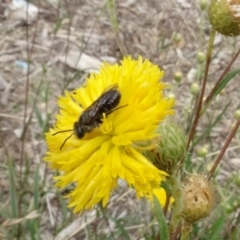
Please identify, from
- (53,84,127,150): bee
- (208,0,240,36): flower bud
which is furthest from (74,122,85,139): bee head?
(208,0,240,36): flower bud

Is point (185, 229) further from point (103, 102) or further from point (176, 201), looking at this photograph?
point (103, 102)

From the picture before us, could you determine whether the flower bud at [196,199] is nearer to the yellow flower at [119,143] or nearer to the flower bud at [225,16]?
the yellow flower at [119,143]

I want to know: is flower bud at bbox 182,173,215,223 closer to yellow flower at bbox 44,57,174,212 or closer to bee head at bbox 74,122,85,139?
yellow flower at bbox 44,57,174,212

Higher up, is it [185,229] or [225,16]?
[225,16]

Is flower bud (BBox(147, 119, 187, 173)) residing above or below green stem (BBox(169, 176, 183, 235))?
above

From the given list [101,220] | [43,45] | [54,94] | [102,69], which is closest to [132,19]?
[43,45]

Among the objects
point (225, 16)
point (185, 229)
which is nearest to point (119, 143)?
point (185, 229)

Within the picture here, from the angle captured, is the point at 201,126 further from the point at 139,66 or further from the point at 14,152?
the point at 139,66
